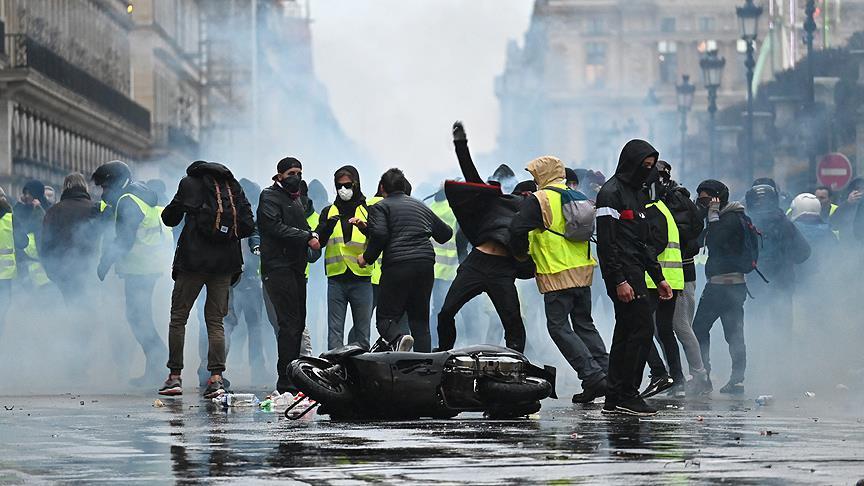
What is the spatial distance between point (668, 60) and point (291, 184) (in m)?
127

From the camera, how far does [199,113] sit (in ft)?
228

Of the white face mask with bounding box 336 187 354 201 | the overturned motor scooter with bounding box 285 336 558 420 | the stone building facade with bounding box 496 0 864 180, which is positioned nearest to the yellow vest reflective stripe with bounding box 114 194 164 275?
the white face mask with bounding box 336 187 354 201

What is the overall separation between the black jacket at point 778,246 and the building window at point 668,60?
116 meters

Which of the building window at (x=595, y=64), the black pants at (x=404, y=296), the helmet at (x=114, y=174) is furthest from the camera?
the building window at (x=595, y=64)

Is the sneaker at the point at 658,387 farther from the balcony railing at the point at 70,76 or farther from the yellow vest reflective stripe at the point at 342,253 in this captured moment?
the balcony railing at the point at 70,76

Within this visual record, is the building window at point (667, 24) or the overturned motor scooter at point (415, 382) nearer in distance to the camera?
the overturned motor scooter at point (415, 382)

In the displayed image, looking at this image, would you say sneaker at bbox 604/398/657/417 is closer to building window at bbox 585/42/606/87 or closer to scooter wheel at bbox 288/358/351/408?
scooter wheel at bbox 288/358/351/408

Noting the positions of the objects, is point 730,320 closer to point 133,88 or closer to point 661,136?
point 133,88

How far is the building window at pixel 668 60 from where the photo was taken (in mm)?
135125

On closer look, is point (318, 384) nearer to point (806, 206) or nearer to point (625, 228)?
point (625, 228)

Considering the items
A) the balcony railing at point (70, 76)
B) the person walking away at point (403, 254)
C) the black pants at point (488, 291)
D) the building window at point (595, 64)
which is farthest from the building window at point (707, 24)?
the black pants at point (488, 291)

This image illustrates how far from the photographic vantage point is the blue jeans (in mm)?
15219

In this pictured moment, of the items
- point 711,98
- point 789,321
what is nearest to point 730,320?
point 789,321

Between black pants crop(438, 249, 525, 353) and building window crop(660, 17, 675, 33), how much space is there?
116968 mm
